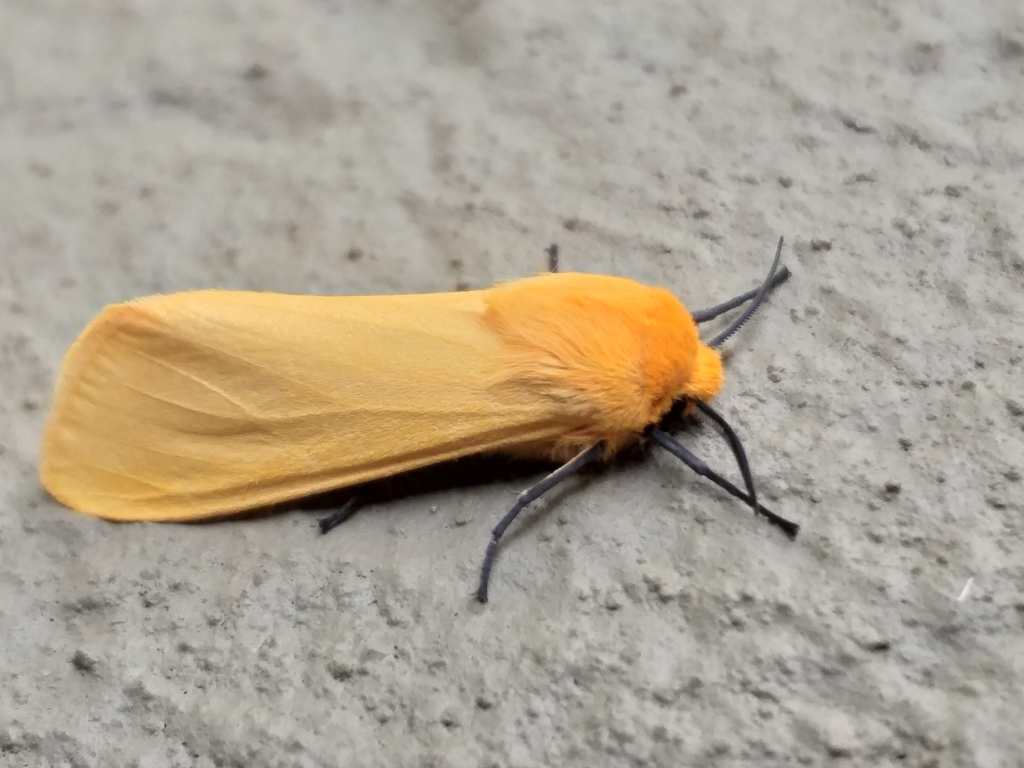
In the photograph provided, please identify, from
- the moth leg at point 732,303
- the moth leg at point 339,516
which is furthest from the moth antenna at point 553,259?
the moth leg at point 339,516

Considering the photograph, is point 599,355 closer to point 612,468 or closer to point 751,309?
point 612,468

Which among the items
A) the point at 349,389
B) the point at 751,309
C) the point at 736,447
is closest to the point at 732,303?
the point at 751,309

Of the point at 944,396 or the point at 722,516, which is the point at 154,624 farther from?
the point at 944,396

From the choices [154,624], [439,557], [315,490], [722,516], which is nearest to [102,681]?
[154,624]

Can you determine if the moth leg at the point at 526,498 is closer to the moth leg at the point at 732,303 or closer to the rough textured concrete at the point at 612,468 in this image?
the rough textured concrete at the point at 612,468

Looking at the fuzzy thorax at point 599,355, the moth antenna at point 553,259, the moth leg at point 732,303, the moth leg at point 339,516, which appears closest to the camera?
the fuzzy thorax at point 599,355

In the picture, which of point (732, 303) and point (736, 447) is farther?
point (732, 303)

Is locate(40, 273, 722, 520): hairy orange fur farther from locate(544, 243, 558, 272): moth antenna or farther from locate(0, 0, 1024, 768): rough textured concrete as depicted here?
locate(544, 243, 558, 272): moth antenna
